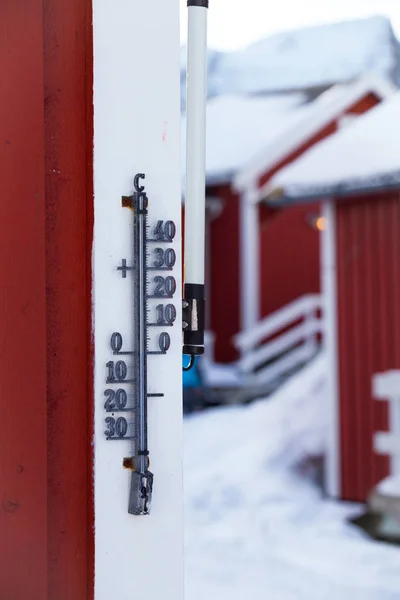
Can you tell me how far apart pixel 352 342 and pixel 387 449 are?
143 cm

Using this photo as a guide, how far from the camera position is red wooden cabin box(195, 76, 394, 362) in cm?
1318

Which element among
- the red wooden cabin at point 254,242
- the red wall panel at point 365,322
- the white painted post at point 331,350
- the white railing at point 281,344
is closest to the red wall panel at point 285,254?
the red wooden cabin at point 254,242

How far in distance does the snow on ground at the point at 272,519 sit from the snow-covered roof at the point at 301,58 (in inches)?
136

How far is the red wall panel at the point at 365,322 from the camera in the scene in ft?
23.8

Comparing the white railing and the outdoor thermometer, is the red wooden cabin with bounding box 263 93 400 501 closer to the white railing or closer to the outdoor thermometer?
the white railing

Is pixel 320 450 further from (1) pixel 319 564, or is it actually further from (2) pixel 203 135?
(2) pixel 203 135

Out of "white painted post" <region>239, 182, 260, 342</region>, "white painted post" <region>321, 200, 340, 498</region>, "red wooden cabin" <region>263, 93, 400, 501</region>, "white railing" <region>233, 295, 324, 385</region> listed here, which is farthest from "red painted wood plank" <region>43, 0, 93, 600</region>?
"white painted post" <region>239, 182, 260, 342</region>

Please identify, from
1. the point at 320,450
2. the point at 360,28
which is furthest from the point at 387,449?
the point at 360,28

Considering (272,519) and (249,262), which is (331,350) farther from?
(249,262)

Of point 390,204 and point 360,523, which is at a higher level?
point 390,204

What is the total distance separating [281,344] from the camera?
1254 cm

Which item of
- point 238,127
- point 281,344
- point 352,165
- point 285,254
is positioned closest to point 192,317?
point 352,165

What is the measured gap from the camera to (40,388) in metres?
1.90

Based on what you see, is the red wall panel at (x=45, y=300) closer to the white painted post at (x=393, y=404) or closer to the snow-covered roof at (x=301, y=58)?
the white painted post at (x=393, y=404)
